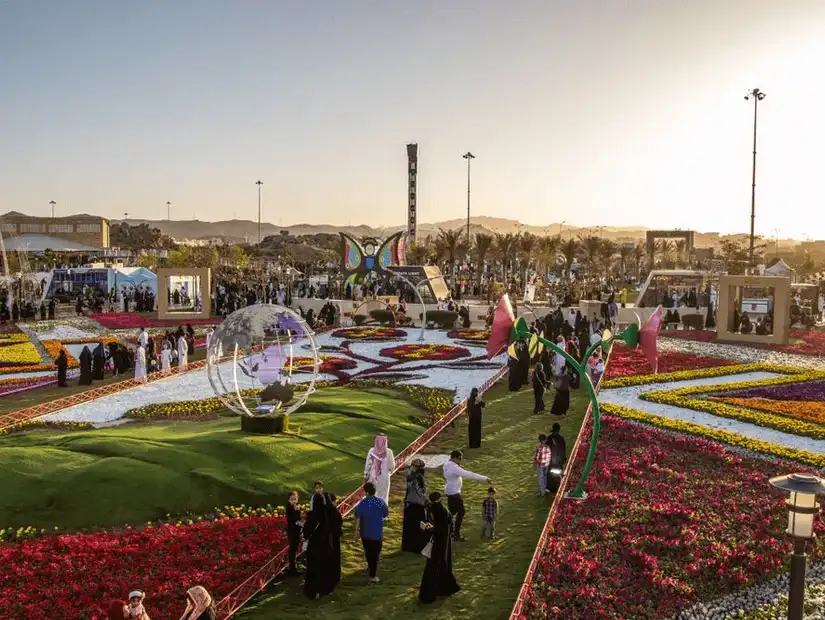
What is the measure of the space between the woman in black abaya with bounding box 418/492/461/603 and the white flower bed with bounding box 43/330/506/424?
8.98 metres

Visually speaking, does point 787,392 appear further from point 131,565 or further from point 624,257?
point 624,257

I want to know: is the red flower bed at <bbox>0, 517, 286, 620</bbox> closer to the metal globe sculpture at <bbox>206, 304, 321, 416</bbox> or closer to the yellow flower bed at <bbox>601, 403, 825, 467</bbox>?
the metal globe sculpture at <bbox>206, 304, 321, 416</bbox>

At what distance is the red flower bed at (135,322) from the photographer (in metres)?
32.8

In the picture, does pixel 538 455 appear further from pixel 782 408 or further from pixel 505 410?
pixel 782 408

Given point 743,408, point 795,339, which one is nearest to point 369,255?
point 795,339

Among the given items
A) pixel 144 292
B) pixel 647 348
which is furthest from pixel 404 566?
pixel 144 292

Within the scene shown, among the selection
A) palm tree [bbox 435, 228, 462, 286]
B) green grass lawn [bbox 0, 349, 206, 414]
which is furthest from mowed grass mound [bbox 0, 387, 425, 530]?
palm tree [bbox 435, 228, 462, 286]

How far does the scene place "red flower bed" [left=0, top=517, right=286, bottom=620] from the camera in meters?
7.62

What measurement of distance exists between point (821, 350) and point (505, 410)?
1556cm

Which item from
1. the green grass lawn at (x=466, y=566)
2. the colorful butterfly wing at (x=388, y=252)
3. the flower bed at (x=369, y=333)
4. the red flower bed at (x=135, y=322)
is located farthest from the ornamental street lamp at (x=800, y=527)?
the colorful butterfly wing at (x=388, y=252)

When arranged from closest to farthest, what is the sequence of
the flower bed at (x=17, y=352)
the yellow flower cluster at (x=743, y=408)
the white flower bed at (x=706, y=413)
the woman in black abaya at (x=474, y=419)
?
the woman in black abaya at (x=474, y=419), the white flower bed at (x=706, y=413), the yellow flower cluster at (x=743, y=408), the flower bed at (x=17, y=352)

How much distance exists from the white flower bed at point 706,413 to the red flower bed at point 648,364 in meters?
1.21

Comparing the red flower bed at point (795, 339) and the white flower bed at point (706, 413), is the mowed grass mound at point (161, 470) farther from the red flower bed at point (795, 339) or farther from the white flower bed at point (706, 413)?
the red flower bed at point (795, 339)

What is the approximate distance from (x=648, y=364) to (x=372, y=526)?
15509 mm
